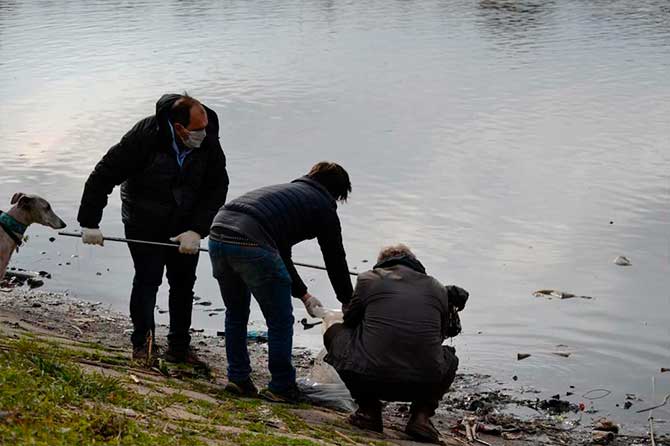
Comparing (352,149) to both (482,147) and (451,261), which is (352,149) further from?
(451,261)

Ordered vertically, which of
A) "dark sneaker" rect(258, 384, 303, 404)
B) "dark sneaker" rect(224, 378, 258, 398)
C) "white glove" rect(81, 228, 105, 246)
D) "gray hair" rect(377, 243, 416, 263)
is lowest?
"dark sneaker" rect(258, 384, 303, 404)

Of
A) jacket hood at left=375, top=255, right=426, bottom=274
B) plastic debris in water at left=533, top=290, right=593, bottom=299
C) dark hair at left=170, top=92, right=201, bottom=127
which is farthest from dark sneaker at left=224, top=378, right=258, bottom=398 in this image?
plastic debris in water at left=533, top=290, right=593, bottom=299

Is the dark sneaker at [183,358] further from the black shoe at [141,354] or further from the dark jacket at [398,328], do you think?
the dark jacket at [398,328]

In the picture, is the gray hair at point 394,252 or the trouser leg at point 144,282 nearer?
the gray hair at point 394,252

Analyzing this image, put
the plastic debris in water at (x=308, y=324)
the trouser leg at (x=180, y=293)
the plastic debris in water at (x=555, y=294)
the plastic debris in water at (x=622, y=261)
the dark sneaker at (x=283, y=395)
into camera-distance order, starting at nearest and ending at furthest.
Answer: the dark sneaker at (x=283, y=395) < the trouser leg at (x=180, y=293) < the plastic debris in water at (x=308, y=324) < the plastic debris in water at (x=555, y=294) < the plastic debris in water at (x=622, y=261)

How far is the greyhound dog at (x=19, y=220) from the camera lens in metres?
7.96

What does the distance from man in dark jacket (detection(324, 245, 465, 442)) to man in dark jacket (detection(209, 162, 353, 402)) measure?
0.96 feet

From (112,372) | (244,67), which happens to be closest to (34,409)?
(112,372)

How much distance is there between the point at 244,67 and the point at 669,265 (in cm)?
1469

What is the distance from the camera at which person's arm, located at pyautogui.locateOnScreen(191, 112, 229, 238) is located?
783cm

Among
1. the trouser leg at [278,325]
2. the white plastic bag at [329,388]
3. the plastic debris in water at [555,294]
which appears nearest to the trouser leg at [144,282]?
the trouser leg at [278,325]

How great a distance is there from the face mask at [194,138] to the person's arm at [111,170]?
0.30 metres

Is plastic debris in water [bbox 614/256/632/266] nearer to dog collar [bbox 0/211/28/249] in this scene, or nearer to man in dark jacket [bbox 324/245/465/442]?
man in dark jacket [bbox 324/245/465/442]

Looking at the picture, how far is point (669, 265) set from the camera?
1162 cm
